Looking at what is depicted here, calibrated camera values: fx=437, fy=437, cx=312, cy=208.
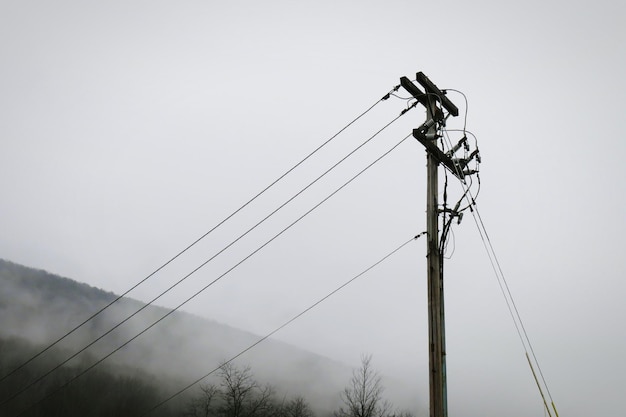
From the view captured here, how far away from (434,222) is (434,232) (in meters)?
0.20

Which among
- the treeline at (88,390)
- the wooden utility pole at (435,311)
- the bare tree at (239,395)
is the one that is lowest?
the wooden utility pole at (435,311)

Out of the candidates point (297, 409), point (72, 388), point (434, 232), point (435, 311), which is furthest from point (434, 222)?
point (72, 388)

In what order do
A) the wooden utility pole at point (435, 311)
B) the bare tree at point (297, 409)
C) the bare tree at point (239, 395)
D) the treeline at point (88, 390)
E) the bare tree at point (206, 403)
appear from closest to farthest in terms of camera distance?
1. the wooden utility pole at point (435, 311)
2. the bare tree at point (239, 395)
3. the bare tree at point (297, 409)
4. the bare tree at point (206, 403)
5. the treeline at point (88, 390)

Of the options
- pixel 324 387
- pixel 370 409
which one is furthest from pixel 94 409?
pixel 370 409

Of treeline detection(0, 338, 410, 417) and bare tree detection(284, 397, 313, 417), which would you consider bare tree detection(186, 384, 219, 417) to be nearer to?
bare tree detection(284, 397, 313, 417)

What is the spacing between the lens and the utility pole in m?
6.67

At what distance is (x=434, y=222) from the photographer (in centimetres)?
771

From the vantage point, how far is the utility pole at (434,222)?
263 inches

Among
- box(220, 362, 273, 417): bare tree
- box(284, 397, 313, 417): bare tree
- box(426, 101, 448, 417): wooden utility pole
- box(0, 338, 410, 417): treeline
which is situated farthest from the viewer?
box(0, 338, 410, 417): treeline

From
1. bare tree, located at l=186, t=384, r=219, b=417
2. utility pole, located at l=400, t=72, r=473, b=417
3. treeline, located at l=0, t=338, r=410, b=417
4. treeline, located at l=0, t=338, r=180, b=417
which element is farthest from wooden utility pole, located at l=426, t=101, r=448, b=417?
treeline, located at l=0, t=338, r=180, b=417

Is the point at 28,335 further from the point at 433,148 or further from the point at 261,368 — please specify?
the point at 433,148

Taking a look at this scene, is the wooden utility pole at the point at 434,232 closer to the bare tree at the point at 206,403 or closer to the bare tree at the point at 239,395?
the bare tree at the point at 239,395

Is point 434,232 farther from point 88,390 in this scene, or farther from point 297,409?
point 88,390

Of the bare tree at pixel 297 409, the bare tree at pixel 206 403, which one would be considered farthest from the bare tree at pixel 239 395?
the bare tree at pixel 297 409
